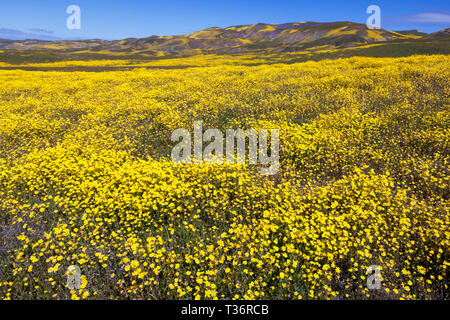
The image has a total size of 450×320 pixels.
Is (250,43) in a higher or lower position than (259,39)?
lower

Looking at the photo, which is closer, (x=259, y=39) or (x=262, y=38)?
(x=259, y=39)

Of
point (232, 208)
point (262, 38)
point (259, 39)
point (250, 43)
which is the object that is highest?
point (262, 38)

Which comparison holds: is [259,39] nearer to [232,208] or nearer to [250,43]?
[250,43]

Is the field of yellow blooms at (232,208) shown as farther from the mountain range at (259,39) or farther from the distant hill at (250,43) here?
the mountain range at (259,39)

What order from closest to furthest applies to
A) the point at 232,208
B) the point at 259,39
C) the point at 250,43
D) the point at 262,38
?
1. the point at 232,208
2. the point at 250,43
3. the point at 259,39
4. the point at 262,38

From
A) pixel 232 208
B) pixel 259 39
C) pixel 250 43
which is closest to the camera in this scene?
pixel 232 208

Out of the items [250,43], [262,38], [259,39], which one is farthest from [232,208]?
[262,38]

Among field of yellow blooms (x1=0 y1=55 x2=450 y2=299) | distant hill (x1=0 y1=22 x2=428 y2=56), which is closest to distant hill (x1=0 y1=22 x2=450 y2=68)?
distant hill (x1=0 y1=22 x2=428 y2=56)

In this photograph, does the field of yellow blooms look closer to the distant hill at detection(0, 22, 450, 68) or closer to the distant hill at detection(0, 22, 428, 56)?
the distant hill at detection(0, 22, 450, 68)

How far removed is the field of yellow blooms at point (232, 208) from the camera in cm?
384

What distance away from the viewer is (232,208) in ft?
18.8

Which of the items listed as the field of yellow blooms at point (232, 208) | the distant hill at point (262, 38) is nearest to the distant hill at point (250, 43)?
the distant hill at point (262, 38)
